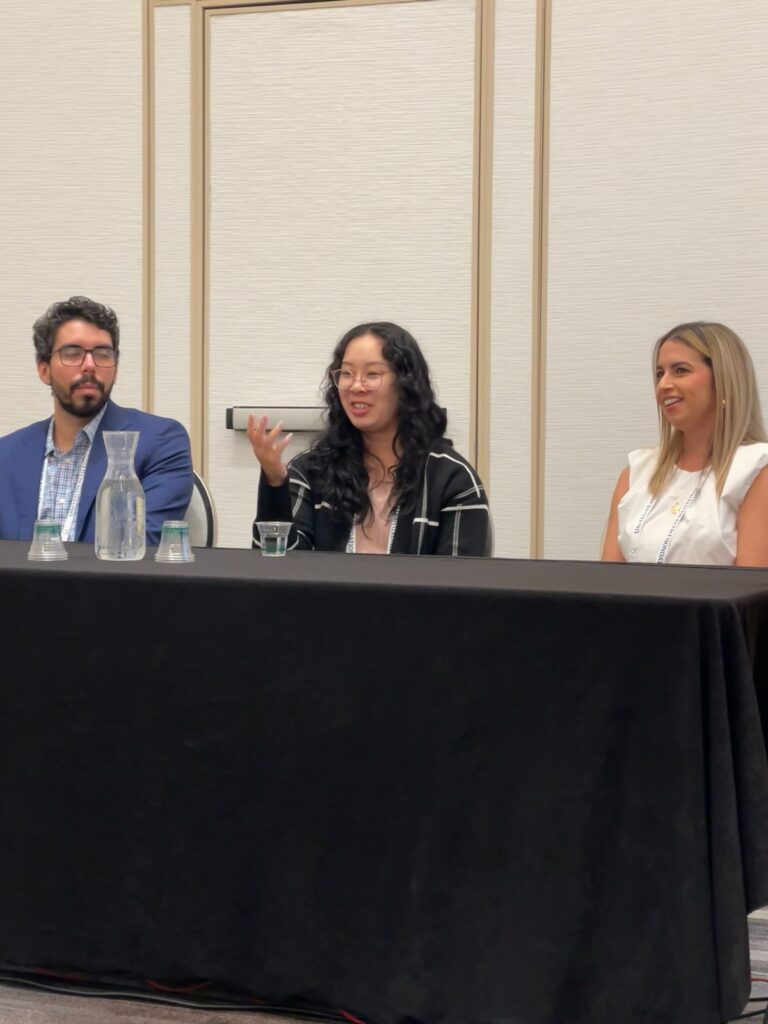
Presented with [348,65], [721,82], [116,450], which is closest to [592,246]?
[721,82]

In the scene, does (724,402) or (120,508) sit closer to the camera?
(120,508)

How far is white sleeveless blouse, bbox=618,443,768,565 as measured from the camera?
105 inches

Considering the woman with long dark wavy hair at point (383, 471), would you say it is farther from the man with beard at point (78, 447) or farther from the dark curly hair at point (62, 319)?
the dark curly hair at point (62, 319)

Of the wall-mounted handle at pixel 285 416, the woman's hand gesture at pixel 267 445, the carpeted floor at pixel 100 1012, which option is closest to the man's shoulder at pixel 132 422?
the woman's hand gesture at pixel 267 445

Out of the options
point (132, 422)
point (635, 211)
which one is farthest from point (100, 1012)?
point (635, 211)

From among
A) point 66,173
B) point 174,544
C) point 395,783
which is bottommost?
point 395,783

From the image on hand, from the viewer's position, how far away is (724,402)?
2744mm

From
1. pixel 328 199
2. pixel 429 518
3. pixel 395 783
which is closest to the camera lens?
pixel 395 783

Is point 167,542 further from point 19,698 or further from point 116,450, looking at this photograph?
point 19,698

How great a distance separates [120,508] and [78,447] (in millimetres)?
850

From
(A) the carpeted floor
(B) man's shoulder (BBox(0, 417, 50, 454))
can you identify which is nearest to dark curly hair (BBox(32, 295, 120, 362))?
(B) man's shoulder (BBox(0, 417, 50, 454))

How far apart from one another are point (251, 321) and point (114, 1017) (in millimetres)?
2356

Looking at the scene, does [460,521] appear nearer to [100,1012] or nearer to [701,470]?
[701,470]

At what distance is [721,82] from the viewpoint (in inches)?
133
